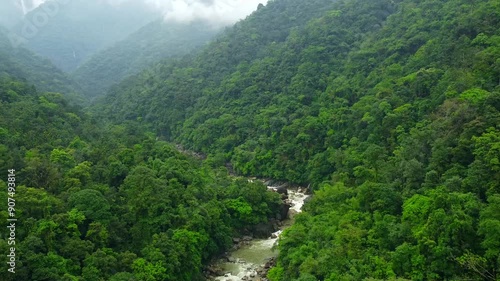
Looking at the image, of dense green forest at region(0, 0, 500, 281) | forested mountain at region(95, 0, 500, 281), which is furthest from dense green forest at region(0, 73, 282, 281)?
forested mountain at region(95, 0, 500, 281)

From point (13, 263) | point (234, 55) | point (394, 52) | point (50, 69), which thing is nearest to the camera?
point (13, 263)

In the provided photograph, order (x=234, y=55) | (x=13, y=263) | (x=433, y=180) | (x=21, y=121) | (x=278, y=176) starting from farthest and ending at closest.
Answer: (x=234, y=55)
(x=278, y=176)
(x=21, y=121)
(x=433, y=180)
(x=13, y=263)

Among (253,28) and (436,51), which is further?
(253,28)

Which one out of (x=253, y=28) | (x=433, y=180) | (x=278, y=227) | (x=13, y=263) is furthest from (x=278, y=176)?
(x=253, y=28)

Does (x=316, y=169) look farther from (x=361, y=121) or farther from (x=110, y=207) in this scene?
(x=110, y=207)

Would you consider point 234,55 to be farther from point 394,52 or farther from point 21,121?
point 21,121

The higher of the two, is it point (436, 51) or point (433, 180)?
point (436, 51)
